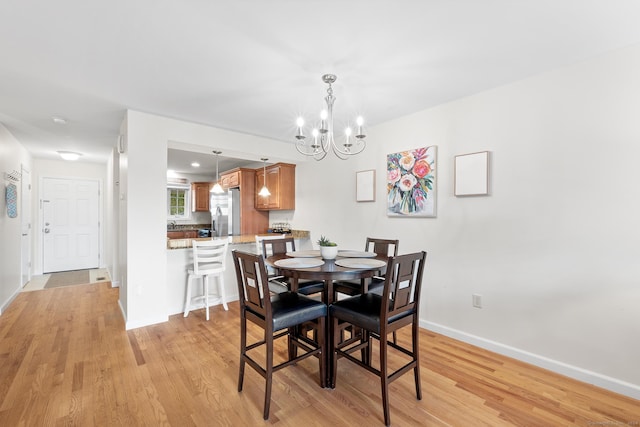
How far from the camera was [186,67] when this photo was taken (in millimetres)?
2225

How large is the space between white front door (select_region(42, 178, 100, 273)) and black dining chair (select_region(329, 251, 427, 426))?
21.0 feet

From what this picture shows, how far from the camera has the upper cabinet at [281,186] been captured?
500 cm

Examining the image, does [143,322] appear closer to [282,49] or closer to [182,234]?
[282,49]

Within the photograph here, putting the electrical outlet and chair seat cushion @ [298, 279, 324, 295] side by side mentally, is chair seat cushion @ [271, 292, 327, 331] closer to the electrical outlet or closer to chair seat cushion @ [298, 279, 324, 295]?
chair seat cushion @ [298, 279, 324, 295]

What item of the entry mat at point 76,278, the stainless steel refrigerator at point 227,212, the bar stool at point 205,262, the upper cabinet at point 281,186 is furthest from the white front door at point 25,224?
the upper cabinet at point 281,186

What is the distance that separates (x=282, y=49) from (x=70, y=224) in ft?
21.1

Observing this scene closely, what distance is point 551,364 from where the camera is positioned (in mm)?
2270

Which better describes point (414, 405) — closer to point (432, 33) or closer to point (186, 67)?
point (432, 33)

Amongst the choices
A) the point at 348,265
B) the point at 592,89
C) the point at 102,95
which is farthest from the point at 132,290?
the point at 592,89

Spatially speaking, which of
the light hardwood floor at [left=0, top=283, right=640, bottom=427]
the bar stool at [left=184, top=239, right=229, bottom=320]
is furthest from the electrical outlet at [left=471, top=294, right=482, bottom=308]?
the bar stool at [left=184, top=239, right=229, bottom=320]

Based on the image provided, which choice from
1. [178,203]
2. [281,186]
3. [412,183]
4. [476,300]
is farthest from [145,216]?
[178,203]

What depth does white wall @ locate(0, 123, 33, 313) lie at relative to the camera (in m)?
3.58

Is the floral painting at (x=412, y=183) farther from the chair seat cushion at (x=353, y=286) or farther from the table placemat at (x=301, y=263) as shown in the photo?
the table placemat at (x=301, y=263)

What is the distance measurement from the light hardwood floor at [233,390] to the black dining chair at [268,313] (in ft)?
0.70
